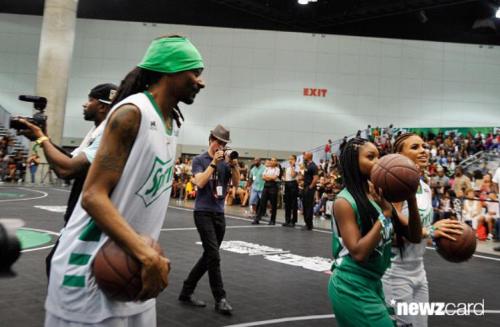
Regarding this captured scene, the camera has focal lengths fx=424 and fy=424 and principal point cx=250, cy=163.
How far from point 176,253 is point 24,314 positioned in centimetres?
356

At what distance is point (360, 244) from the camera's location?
2273 millimetres

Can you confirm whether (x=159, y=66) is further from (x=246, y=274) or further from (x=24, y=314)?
(x=246, y=274)

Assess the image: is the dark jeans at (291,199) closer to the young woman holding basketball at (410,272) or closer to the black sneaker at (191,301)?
the black sneaker at (191,301)

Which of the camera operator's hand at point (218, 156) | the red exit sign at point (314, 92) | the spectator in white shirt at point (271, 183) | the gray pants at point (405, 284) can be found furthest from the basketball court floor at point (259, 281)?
the red exit sign at point (314, 92)

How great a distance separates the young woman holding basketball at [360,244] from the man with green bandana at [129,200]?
3.47 ft

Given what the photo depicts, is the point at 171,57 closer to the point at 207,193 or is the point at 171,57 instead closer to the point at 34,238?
the point at 207,193

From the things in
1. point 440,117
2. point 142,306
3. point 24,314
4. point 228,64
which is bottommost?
point 24,314

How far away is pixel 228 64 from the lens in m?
27.6

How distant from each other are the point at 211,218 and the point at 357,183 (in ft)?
9.33

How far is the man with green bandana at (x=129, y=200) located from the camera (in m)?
1.59

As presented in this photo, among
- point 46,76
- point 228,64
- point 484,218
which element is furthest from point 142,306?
point 228,64

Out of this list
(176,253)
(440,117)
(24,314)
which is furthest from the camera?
(440,117)

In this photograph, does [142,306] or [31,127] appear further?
[31,127]

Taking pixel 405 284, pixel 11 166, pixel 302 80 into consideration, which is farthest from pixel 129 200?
pixel 302 80
